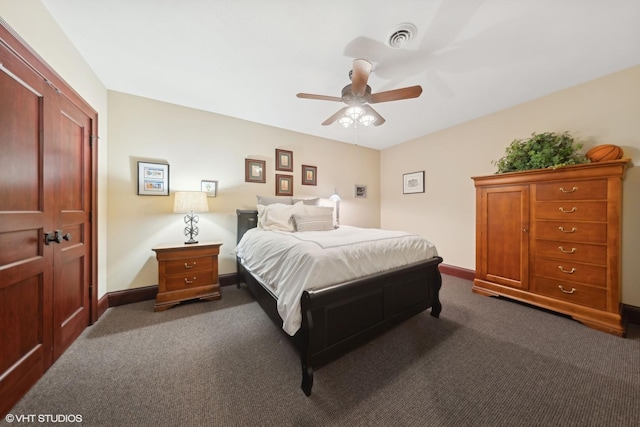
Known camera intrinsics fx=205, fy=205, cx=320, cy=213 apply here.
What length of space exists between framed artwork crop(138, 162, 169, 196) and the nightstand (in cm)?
77

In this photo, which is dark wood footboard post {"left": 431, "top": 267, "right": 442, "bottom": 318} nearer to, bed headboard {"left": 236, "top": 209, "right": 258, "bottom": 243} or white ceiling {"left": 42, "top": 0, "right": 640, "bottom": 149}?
white ceiling {"left": 42, "top": 0, "right": 640, "bottom": 149}

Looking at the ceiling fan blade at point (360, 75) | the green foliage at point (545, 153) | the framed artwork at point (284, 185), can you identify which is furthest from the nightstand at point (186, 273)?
the green foliage at point (545, 153)

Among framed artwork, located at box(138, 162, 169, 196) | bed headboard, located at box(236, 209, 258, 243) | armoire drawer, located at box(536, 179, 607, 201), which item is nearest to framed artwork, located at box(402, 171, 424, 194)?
armoire drawer, located at box(536, 179, 607, 201)

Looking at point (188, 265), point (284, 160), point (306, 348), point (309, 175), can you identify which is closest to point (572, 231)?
point (306, 348)

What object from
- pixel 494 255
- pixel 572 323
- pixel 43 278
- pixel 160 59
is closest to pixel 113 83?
pixel 160 59

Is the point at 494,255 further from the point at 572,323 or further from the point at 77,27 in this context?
the point at 77,27

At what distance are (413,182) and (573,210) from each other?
228cm

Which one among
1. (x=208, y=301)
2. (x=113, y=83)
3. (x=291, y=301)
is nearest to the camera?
(x=291, y=301)

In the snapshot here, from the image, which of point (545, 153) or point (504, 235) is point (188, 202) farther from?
point (545, 153)

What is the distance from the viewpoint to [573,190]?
7.04 feet

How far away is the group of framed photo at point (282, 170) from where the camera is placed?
10.9 feet

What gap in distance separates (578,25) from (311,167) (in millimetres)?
3264

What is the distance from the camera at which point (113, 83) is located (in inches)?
93.4

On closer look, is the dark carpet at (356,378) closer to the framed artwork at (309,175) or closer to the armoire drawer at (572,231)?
the armoire drawer at (572,231)
